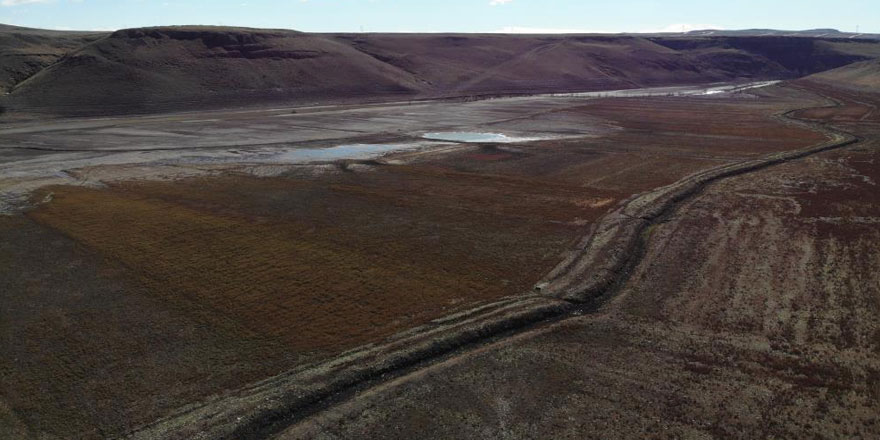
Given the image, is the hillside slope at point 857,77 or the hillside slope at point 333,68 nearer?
the hillside slope at point 333,68

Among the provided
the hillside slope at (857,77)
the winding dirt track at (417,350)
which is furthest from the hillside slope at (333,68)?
the winding dirt track at (417,350)

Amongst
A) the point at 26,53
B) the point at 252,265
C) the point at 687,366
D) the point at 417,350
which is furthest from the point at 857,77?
the point at 26,53

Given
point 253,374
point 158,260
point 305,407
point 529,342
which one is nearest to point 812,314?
point 529,342

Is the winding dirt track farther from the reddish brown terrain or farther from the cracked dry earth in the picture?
the cracked dry earth

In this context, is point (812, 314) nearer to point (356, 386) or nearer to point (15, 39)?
point (356, 386)

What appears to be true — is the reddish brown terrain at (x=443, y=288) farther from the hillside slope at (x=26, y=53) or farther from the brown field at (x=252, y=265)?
the hillside slope at (x=26, y=53)

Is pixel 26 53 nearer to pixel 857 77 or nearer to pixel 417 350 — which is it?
pixel 417 350
